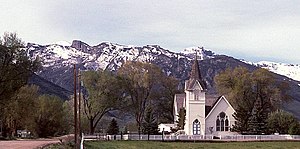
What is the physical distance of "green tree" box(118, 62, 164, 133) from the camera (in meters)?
93.9

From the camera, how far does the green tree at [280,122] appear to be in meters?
85.8

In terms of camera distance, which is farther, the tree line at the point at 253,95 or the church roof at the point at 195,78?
the church roof at the point at 195,78

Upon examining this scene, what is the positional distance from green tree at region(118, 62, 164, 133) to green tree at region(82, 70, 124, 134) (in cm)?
258

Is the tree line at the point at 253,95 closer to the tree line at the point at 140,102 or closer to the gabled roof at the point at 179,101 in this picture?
the tree line at the point at 140,102

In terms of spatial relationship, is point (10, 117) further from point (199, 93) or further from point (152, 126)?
point (199, 93)

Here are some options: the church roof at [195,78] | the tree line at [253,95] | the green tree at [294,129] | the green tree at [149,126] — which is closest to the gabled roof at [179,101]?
the church roof at [195,78]

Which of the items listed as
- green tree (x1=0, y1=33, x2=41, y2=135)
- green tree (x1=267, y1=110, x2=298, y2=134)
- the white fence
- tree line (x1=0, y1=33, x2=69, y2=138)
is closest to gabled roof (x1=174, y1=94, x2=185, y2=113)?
green tree (x1=267, y1=110, x2=298, y2=134)

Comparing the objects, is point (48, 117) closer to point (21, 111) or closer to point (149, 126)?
point (21, 111)

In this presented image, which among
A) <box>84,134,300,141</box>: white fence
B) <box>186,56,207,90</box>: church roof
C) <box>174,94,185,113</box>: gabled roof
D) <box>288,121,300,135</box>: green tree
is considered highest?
<box>186,56,207,90</box>: church roof

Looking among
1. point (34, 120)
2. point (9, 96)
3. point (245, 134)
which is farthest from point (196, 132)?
point (9, 96)

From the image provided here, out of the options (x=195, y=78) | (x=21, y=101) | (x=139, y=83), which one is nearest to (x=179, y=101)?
(x=195, y=78)

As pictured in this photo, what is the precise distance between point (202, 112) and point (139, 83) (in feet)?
38.3

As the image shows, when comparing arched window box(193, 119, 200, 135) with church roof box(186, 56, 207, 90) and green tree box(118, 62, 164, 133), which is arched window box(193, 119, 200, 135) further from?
green tree box(118, 62, 164, 133)

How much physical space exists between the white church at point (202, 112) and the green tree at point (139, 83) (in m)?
6.39
